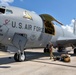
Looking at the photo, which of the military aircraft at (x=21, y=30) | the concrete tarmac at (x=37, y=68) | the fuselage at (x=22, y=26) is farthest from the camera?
the military aircraft at (x=21, y=30)

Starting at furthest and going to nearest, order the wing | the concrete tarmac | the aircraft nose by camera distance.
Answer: the wing
the aircraft nose
the concrete tarmac

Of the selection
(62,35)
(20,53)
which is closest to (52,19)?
(62,35)

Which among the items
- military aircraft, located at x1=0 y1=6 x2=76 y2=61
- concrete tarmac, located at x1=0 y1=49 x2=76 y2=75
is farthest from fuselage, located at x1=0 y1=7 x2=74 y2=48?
concrete tarmac, located at x1=0 y1=49 x2=76 y2=75

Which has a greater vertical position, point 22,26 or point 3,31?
point 22,26

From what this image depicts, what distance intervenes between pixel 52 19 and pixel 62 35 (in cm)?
394

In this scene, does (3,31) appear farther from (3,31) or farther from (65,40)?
(65,40)

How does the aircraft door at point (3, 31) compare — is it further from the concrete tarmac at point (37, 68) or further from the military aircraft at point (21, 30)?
the concrete tarmac at point (37, 68)

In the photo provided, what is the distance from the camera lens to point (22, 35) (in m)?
14.3

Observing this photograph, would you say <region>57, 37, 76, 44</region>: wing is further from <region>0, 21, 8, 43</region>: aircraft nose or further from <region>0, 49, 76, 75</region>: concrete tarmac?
<region>0, 21, 8, 43</region>: aircraft nose

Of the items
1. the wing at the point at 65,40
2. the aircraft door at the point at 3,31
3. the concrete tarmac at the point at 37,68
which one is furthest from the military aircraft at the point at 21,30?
the wing at the point at 65,40

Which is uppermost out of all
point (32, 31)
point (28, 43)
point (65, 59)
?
point (32, 31)

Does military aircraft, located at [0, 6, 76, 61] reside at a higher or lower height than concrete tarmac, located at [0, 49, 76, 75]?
higher

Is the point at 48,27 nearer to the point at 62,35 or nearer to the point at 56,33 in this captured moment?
the point at 56,33

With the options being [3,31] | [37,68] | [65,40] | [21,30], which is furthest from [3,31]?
[65,40]
